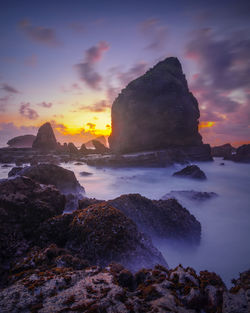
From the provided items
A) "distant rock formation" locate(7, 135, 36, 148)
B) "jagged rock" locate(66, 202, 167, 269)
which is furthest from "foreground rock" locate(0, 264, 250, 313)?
"distant rock formation" locate(7, 135, 36, 148)

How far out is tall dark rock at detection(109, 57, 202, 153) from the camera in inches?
1495

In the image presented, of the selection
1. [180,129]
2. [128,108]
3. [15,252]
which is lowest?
[15,252]

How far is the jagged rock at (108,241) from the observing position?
3012 millimetres

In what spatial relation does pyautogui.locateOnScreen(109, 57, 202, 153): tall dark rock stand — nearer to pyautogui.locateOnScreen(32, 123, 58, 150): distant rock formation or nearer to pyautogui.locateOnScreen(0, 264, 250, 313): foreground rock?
pyautogui.locateOnScreen(32, 123, 58, 150): distant rock formation

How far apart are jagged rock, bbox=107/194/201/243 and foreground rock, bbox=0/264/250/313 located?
3013 millimetres

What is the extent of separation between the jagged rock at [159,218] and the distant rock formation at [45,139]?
6330 cm

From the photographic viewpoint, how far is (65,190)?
27.5ft

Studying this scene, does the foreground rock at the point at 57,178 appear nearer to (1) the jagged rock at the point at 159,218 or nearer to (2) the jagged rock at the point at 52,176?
(2) the jagged rock at the point at 52,176

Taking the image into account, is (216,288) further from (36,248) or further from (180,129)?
(180,129)

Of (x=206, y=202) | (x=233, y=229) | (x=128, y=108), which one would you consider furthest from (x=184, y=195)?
(x=128, y=108)

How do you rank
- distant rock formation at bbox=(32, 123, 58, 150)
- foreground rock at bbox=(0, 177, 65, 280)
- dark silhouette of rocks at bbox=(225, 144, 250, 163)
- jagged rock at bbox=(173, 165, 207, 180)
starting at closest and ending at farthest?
1. foreground rock at bbox=(0, 177, 65, 280)
2. jagged rock at bbox=(173, 165, 207, 180)
3. dark silhouette of rocks at bbox=(225, 144, 250, 163)
4. distant rock formation at bbox=(32, 123, 58, 150)

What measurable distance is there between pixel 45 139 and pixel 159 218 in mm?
Result: 65098

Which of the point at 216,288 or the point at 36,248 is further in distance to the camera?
the point at 36,248

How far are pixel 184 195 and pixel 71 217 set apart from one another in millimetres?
7057
